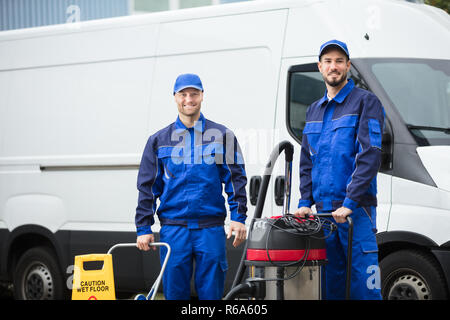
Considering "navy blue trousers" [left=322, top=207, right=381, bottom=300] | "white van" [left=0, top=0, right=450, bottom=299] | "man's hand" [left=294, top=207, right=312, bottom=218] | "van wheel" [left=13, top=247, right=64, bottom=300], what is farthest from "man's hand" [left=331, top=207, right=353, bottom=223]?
"van wheel" [left=13, top=247, right=64, bottom=300]

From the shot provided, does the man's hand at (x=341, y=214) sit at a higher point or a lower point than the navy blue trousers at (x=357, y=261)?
higher

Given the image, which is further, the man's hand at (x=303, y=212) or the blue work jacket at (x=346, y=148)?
the man's hand at (x=303, y=212)

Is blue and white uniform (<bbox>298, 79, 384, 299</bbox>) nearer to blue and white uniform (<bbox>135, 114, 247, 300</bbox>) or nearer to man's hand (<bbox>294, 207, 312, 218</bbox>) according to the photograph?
man's hand (<bbox>294, 207, 312, 218</bbox>)

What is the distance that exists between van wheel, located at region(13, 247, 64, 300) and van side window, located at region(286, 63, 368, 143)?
3149 mm

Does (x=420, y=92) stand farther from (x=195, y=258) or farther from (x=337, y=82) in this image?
(x=195, y=258)

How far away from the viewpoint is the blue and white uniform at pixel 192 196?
207 inches

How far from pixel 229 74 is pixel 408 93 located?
1696 millimetres

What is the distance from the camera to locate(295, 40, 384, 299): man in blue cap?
15.3ft

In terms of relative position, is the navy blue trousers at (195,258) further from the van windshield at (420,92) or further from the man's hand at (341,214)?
the van windshield at (420,92)

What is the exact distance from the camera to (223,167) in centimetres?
544

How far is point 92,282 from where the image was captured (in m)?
5.01

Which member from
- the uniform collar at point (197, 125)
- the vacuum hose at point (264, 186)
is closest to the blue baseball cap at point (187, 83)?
the uniform collar at point (197, 125)

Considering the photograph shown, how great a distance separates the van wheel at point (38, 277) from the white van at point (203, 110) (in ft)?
0.05

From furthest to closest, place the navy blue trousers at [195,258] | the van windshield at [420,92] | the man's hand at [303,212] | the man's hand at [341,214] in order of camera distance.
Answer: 1. the van windshield at [420,92]
2. the navy blue trousers at [195,258]
3. the man's hand at [303,212]
4. the man's hand at [341,214]
